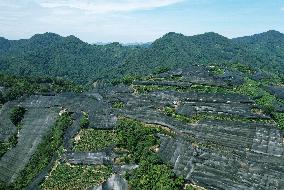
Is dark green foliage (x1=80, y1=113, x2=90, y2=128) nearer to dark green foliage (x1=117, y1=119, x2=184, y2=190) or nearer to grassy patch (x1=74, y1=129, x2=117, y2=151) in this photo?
grassy patch (x1=74, y1=129, x2=117, y2=151)

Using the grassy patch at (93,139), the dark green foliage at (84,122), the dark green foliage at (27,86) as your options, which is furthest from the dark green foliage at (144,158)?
the dark green foliage at (27,86)

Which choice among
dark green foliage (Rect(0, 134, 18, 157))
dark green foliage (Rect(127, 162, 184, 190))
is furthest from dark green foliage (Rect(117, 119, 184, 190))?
dark green foliage (Rect(0, 134, 18, 157))

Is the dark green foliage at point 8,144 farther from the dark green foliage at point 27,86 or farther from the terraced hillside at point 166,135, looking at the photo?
the dark green foliage at point 27,86

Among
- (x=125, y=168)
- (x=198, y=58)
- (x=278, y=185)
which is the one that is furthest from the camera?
(x=198, y=58)

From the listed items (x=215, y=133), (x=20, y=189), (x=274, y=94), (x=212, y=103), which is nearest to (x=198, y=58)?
(x=274, y=94)

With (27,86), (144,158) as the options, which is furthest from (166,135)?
(27,86)

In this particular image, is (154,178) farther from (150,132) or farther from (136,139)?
(150,132)

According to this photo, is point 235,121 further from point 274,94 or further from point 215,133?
point 274,94
